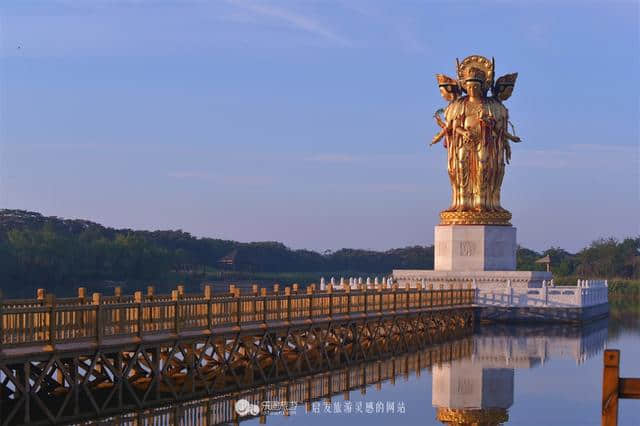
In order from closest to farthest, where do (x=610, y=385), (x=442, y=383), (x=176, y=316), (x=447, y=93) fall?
(x=610, y=385) → (x=176, y=316) → (x=442, y=383) → (x=447, y=93)

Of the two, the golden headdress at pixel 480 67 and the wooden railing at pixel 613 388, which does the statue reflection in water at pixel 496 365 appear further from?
the golden headdress at pixel 480 67

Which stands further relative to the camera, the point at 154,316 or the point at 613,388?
the point at 154,316

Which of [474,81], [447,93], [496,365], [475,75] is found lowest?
[496,365]

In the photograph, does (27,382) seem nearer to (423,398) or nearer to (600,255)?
(423,398)

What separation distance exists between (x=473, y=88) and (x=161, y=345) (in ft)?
115

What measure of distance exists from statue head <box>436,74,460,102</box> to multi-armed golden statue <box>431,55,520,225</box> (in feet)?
0.16

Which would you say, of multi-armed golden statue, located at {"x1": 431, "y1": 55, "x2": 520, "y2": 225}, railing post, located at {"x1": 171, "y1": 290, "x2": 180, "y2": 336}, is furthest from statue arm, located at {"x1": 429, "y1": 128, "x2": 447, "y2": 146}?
railing post, located at {"x1": 171, "y1": 290, "x2": 180, "y2": 336}

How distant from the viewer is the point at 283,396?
77.7ft

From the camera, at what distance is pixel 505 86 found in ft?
186

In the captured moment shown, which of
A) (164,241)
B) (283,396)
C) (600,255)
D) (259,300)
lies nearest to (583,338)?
(259,300)

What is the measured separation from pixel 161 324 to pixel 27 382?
444 centimetres

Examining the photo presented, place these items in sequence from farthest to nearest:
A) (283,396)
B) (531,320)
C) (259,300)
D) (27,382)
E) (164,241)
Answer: (164,241)
(531,320)
(259,300)
(283,396)
(27,382)

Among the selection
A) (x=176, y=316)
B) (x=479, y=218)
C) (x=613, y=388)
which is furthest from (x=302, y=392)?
(x=479, y=218)

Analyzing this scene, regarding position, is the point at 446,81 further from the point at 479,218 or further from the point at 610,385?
the point at 610,385
